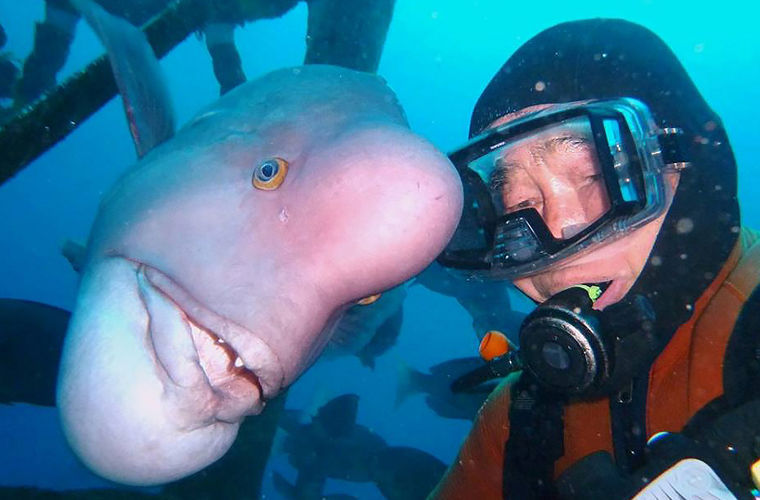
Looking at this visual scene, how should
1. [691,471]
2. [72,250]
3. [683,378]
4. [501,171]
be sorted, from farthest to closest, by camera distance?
[72,250], [501,171], [683,378], [691,471]

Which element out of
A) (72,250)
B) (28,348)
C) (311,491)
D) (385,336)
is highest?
(72,250)

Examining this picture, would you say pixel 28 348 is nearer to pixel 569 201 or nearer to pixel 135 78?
pixel 135 78

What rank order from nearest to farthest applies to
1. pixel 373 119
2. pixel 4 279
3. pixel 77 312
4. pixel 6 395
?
pixel 77 312 → pixel 373 119 → pixel 6 395 → pixel 4 279

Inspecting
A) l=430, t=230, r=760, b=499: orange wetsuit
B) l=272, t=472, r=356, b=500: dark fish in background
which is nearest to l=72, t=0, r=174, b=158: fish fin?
l=430, t=230, r=760, b=499: orange wetsuit

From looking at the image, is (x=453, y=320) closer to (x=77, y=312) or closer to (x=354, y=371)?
(x=354, y=371)

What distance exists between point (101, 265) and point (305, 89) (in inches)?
44.4

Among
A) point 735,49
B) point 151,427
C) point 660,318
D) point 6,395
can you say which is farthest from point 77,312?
point 735,49

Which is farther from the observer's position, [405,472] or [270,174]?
[405,472]

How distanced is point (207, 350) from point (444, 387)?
8903 millimetres

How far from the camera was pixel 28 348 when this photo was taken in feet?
17.5

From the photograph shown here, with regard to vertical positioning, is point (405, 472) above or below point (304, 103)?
below

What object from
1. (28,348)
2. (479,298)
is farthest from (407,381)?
(28,348)

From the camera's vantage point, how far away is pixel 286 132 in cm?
188

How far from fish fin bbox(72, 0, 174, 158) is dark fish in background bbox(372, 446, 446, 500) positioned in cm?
800
